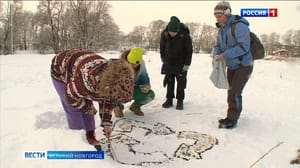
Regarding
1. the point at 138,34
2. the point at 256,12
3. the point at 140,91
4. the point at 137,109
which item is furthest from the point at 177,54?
the point at 138,34

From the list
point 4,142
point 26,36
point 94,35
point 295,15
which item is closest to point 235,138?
point 295,15

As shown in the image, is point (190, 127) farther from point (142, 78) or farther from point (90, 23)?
point (90, 23)

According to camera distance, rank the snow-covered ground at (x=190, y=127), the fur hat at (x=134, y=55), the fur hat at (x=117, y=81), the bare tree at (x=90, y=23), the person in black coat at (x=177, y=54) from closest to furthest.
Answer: the fur hat at (x=117, y=81) → the snow-covered ground at (x=190, y=127) → the fur hat at (x=134, y=55) → the person in black coat at (x=177, y=54) → the bare tree at (x=90, y=23)

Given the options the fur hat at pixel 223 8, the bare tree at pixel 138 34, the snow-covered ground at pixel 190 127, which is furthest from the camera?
the bare tree at pixel 138 34

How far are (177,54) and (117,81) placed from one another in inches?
105

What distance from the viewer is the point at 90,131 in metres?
3.70

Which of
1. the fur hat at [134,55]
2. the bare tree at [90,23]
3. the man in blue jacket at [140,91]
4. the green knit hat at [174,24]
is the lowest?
the man in blue jacket at [140,91]

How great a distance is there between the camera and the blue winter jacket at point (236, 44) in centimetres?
408

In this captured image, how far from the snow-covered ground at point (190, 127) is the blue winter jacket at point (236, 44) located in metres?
0.64

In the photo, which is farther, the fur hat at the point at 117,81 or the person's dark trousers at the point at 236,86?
the person's dark trousers at the point at 236,86

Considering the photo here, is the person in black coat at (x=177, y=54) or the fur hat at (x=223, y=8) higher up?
the fur hat at (x=223, y=8)

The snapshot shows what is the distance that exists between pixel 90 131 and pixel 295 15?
2.89 meters

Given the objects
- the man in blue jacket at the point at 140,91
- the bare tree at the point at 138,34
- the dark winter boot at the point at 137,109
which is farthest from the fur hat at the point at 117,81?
the bare tree at the point at 138,34

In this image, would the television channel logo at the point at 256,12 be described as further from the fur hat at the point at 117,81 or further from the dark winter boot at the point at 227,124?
the fur hat at the point at 117,81
